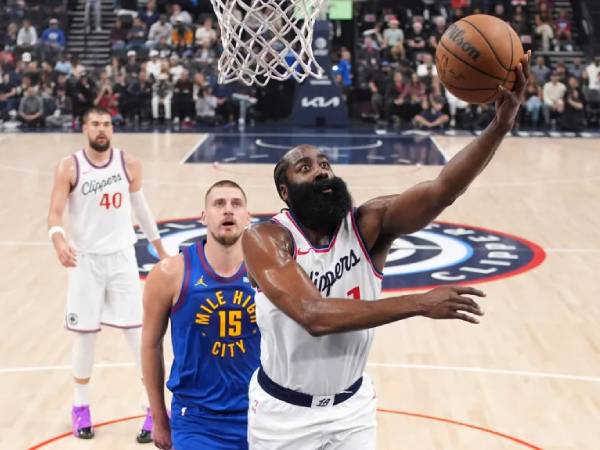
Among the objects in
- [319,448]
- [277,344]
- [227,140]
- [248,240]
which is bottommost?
[227,140]

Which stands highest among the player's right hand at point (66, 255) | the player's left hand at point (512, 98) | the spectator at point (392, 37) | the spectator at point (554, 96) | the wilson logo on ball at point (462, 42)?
the wilson logo on ball at point (462, 42)

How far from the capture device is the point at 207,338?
182 inches

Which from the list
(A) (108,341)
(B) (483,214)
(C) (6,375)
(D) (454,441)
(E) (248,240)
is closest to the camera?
(E) (248,240)

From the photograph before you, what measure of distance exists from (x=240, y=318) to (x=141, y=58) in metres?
19.8

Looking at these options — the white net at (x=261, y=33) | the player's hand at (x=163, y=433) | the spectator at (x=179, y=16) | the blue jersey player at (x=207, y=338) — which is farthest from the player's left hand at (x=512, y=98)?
the spectator at (x=179, y=16)

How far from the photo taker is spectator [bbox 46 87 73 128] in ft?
73.3

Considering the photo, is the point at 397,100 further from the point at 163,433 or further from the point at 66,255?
the point at 163,433

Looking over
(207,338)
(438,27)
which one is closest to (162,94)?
(438,27)

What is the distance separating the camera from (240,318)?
4.63m

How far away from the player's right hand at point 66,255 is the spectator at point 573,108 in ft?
57.9

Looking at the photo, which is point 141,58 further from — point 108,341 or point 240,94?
point 108,341

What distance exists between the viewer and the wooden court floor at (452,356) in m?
6.43

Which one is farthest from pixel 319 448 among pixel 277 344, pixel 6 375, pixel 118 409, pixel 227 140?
pixel 227 140

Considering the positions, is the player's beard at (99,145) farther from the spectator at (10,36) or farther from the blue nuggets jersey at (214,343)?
the spectator at (10,36)
